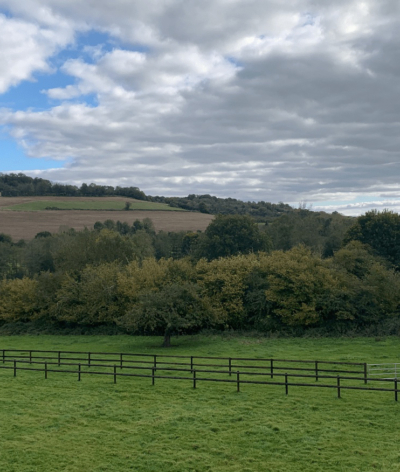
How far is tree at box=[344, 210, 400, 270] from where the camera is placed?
6391 cm

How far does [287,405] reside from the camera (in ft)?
57.0

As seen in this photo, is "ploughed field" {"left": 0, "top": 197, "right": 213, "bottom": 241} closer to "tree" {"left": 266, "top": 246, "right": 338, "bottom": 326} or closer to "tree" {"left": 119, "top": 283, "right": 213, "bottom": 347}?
"tree" {"left": 266, "top": 246, "right": 338, "bottom": 326}

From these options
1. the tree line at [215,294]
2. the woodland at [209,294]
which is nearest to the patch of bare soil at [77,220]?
the woodland at [209,294]

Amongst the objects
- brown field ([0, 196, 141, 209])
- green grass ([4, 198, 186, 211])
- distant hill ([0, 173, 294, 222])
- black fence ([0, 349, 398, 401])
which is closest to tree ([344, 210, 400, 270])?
black fence ([0, 349, 398, 401])

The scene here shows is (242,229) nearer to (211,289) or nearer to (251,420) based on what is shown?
(211,289)

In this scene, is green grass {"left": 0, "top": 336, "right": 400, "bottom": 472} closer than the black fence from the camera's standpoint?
Yes

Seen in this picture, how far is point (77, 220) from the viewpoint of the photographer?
10994cm

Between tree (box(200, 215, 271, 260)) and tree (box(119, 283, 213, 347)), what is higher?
tree (box(200, 215, 271, 260))

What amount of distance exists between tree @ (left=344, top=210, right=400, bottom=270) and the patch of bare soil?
159 ft

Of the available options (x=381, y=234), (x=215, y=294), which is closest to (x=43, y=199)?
(x=381, y=234)

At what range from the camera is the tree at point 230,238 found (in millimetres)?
76000

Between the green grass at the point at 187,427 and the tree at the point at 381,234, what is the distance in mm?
48957

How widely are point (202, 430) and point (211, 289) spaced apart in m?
29.9

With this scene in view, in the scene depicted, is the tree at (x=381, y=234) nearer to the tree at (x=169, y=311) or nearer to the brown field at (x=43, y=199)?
the tree at (x=169, y=311)
